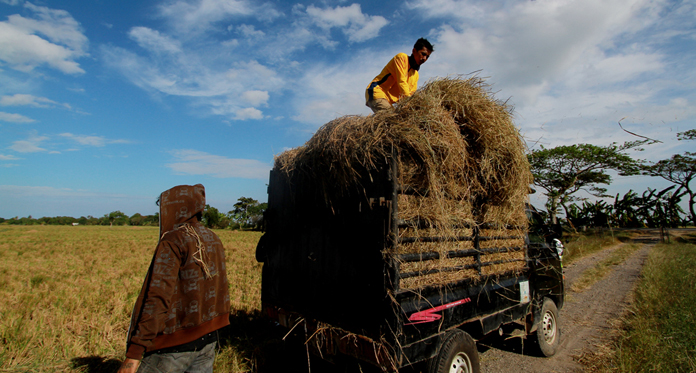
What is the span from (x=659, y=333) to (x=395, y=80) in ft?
16.6

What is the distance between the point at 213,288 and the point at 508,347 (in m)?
4.45

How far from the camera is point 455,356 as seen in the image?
2789mm

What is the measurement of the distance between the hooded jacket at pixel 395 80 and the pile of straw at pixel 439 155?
70 cm

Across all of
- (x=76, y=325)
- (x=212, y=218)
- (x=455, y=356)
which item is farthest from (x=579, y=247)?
(x=212, y=218)

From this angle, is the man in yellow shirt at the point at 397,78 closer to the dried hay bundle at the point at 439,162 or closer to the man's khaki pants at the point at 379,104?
the man's khaki pants at the point at 379,104

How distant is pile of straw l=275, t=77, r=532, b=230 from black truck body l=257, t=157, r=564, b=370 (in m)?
0.12

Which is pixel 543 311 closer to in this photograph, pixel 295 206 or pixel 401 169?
pixel 401 169

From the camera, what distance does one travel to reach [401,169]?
2.64 meters

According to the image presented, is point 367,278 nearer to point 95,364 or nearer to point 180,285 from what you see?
point 180,285

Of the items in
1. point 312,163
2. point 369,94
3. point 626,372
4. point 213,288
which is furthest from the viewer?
point 369,94

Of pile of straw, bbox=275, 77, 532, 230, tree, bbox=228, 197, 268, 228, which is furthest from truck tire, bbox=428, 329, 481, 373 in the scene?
tree, bbox=228, 197, 268, 228

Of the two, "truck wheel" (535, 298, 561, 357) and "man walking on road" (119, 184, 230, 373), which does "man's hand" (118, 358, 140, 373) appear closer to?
"man walking on road" (119, 184, 230, 373)

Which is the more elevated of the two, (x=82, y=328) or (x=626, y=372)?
(x=82, y=328)

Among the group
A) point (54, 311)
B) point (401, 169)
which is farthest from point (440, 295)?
point (54, 311)
